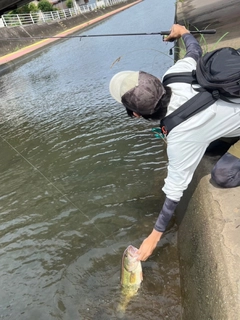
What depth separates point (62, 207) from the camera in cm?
463

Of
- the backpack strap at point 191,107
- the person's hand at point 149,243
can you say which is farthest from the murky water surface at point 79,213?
the backpack strap at point 191,107

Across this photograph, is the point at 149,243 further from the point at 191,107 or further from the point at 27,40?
the point at 27,40

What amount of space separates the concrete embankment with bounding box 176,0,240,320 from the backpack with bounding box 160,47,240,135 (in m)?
0.80

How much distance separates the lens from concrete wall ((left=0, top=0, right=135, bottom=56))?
2681 cm

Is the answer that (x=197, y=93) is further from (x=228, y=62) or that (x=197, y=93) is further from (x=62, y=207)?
(x=62, y=207)

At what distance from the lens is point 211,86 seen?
2.48 meters

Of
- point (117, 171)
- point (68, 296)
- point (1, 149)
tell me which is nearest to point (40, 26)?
point (1, 149)

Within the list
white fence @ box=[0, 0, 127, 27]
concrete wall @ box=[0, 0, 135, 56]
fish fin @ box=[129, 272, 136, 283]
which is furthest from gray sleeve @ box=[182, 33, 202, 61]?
white fence @ box=[0, 0, 127, 27]

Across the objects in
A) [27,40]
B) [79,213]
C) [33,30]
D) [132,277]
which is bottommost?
[33,30]

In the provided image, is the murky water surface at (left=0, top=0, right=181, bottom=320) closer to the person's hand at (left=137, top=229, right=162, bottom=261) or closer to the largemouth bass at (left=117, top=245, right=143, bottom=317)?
the largemouth bass at (left=117, top=245, right=143, bottom=317)

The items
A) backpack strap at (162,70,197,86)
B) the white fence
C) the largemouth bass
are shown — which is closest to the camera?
backpack strap at (162,70,197,86)

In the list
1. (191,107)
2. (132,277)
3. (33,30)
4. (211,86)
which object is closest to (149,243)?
(132,277)

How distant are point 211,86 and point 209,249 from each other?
1210 millimetres

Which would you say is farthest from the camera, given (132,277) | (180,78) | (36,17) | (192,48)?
(36,17)
